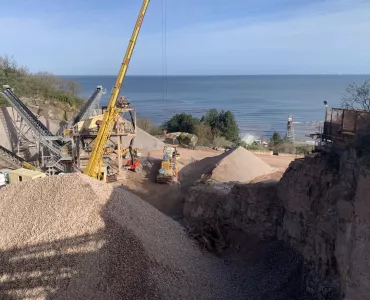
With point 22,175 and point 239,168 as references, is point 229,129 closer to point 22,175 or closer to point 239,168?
point 239,168

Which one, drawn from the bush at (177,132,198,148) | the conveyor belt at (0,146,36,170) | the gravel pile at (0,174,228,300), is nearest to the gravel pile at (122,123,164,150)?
the bush at (177,132,198,148)

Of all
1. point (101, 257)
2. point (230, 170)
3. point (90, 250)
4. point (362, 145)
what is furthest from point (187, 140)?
point (362, 145)

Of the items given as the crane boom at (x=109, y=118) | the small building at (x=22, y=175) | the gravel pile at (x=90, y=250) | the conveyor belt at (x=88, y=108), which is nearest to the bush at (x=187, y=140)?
the conveyor belt at (x=88, y=108)

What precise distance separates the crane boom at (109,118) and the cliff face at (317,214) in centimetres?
679

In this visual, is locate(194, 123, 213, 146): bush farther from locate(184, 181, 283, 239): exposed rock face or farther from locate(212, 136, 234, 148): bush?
locate(184, 181, 283, 239): exposed rock face

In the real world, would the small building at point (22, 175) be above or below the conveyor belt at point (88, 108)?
below

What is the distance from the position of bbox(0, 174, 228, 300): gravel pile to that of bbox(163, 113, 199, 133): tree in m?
30.9

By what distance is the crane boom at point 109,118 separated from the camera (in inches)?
854

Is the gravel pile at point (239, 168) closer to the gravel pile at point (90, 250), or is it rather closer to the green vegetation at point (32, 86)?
the gravel pile at point (90, 250)

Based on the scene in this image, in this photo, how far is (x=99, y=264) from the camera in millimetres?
11594

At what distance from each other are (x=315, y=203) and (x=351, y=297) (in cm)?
369

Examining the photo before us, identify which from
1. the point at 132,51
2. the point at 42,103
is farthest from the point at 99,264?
the point at 42,103

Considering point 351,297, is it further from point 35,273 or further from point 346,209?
point 35,273

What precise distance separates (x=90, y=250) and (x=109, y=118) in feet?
39.4
